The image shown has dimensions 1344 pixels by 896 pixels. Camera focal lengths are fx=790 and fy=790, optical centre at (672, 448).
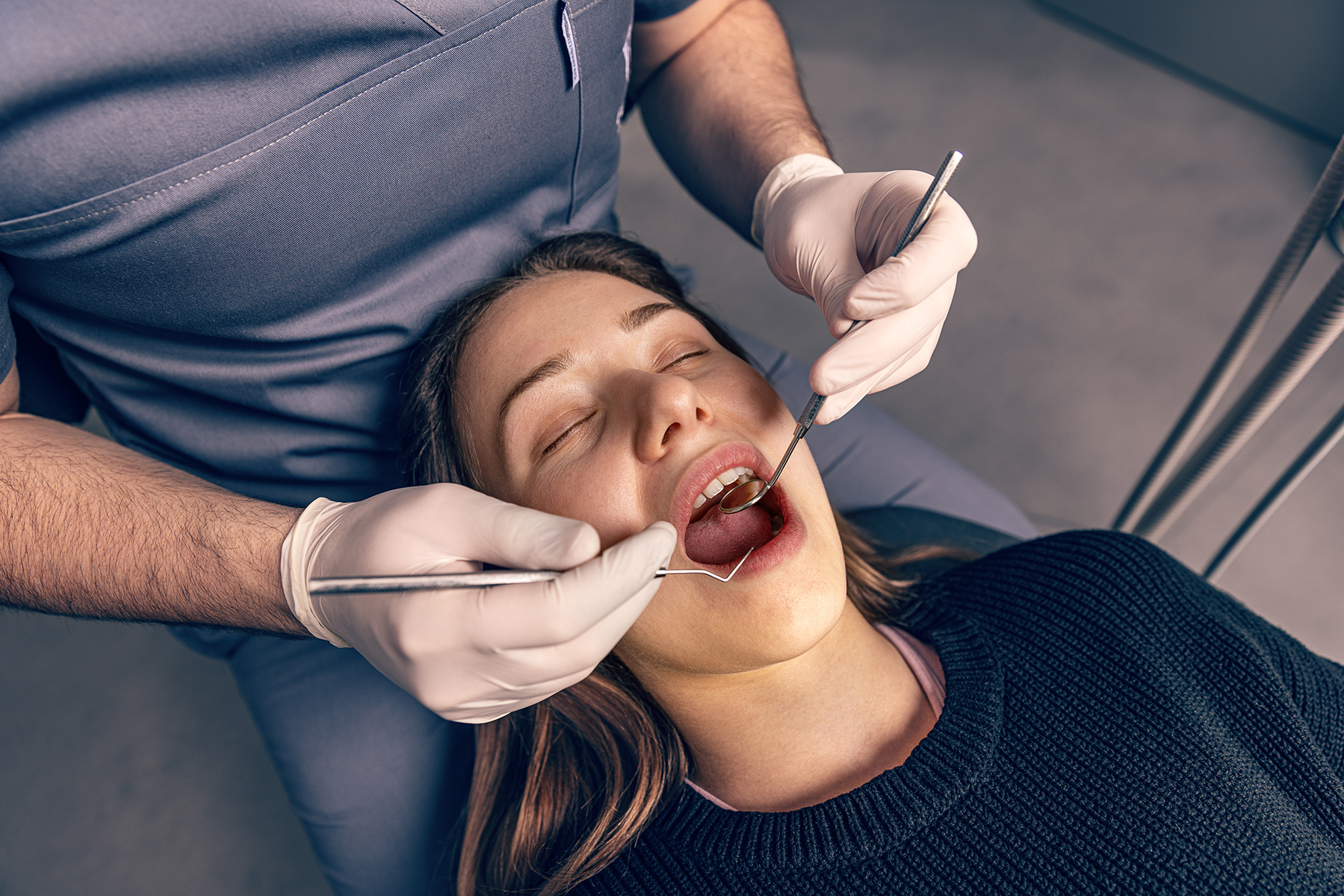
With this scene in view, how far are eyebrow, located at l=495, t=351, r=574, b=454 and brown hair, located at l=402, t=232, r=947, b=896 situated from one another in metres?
0.15

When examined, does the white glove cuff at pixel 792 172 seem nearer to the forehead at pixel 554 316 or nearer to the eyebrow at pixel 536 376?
the forehead at pixel 554 316

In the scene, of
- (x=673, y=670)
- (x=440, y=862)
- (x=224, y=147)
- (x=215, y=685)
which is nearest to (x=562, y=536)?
(x=673, y=670)

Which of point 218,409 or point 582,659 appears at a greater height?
point 582,659

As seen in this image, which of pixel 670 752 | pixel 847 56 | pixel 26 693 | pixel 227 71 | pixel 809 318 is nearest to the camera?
pixel 227 71

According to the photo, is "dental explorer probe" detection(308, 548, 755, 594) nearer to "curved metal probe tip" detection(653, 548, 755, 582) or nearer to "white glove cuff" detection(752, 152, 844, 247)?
"curved metal probe tip" detection(653, 548, 755, 582)

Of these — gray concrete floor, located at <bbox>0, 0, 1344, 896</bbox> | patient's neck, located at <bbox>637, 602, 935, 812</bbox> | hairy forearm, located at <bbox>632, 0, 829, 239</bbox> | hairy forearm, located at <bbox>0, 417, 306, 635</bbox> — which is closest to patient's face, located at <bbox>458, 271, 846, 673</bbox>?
patient's neck, located at <bbox>637, 602, 935, 812</bbox>

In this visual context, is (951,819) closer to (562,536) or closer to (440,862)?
(562,536)

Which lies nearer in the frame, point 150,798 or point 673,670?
point 673,670

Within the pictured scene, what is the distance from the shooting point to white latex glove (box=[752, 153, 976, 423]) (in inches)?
42.5

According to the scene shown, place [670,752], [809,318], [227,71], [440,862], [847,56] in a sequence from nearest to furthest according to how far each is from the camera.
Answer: [227,71] < [670,752] < [440,862] < [809,318] < [847,56]

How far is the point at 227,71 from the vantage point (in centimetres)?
104

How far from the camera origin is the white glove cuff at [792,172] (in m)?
1.54

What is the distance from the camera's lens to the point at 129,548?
3.68ft

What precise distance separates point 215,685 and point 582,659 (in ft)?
6.21
